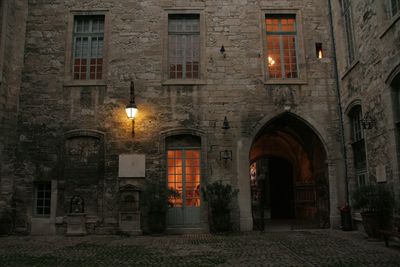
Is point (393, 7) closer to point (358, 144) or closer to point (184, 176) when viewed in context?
point (358, 144)

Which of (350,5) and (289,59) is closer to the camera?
(350,5)

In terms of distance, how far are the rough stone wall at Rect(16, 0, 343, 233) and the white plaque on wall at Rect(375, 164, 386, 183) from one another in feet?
6.22

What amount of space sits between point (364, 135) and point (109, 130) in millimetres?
6418

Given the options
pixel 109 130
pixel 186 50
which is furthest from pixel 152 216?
pixel 186 50

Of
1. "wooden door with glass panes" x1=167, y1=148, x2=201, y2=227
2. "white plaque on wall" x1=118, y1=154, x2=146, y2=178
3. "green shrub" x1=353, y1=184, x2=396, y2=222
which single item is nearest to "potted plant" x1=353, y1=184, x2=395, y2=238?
"green shrub" x1=353, y1=184, x2=396, y2=222

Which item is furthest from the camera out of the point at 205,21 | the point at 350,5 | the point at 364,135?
the point at 205,21

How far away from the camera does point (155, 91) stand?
34.3ft

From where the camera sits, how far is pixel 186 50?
10859 millimetres

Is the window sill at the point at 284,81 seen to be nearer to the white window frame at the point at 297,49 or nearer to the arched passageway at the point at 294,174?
the white window frame at the point at 297,49

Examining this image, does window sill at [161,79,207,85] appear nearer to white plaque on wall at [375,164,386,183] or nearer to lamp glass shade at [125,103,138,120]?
lamp glass shade at [125,103,138,120]

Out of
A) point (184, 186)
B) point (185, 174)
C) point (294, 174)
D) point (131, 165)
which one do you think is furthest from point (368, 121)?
point (131, 165)

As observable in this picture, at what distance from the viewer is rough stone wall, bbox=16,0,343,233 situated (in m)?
10.1

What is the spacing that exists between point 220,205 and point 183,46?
15.1 feet

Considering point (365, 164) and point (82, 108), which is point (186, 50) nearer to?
point (82, 108)
